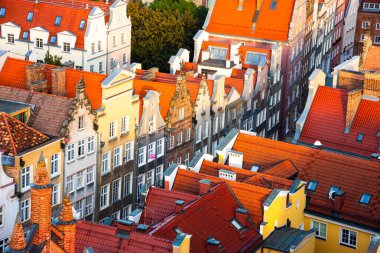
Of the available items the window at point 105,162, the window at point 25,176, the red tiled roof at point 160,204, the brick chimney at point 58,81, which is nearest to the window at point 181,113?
the window at point 105,162

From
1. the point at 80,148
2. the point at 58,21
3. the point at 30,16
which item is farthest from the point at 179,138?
the point at 30,16

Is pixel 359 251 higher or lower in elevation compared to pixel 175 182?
lower

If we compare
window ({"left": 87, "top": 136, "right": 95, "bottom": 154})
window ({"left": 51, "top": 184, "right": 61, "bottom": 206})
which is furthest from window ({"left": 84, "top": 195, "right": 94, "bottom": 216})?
window ({"left": 51, "top": 184, "right": 61, "bottom": 206})

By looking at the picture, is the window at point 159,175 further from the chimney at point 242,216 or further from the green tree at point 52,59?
the chimney at point 242,216

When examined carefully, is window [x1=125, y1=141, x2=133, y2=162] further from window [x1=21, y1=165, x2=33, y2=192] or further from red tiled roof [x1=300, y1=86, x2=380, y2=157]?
red tiled roof [x1=300, y1=86, x2=380, y2=157]

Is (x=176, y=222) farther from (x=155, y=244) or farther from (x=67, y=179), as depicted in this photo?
(x=67, y=179)

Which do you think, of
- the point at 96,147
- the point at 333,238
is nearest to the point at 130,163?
the point at 96,147

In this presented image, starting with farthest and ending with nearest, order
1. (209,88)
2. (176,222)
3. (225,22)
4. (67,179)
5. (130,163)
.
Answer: (225,22) → (209,88) → (130,163) → (67,179) → (176,222)
